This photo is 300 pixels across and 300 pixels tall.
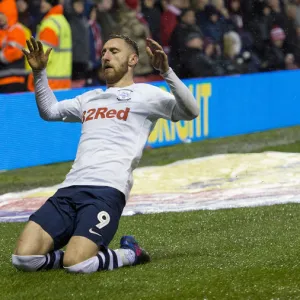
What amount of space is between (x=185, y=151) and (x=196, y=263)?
7820 millimetres

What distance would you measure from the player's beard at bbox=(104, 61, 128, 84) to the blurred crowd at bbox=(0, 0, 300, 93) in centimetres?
649

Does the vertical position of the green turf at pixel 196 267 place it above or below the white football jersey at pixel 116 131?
below

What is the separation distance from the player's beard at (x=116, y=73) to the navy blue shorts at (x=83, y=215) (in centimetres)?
86

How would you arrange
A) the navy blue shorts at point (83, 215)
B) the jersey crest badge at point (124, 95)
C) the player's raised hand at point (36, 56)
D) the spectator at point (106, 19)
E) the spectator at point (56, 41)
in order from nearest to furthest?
the navy blue shorts at point (83, 215) → the player's raised hand at point (36, 56) → the jersey crest badge at point (124, 95) → the spectator at point (56, 41) → the spectator at point (106, 19)

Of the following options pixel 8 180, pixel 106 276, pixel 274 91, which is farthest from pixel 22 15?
pixel 106 276

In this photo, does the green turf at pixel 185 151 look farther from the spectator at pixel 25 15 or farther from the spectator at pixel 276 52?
the spectator at pixel 25 15

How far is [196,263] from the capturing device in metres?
7.22

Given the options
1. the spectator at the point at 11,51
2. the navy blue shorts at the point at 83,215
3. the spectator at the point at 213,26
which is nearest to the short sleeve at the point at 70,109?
the navy blue shorts at the point at 83,215

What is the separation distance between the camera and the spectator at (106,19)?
607 inches

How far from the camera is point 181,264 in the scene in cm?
720

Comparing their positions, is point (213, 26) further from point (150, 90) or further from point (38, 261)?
point (38, 261)

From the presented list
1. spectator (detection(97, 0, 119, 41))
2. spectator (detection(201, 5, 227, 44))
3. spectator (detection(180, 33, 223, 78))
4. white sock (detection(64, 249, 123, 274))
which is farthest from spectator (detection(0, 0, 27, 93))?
white sock (detection(64, 249, 123, 274))

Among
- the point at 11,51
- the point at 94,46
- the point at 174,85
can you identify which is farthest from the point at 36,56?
the point at 94,46

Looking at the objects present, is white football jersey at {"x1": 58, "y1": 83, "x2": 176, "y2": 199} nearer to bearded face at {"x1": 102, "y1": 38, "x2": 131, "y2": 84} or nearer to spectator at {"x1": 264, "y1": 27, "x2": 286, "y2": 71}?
bearded face at {"x1": 102, "y1": 38, "x2": 131, "y2": 84}
